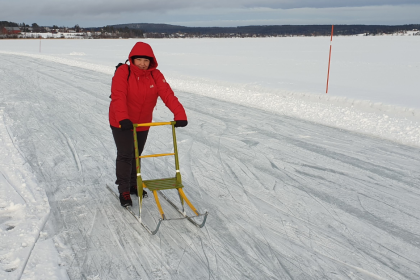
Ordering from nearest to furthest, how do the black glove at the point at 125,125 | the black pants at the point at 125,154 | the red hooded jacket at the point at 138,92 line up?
1. the black glove at the point at 125,125
2. the red hooded jacket at the point at 138,92
3. the black pants at the point at 125,154

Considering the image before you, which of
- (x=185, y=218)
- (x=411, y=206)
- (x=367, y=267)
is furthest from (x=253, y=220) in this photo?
(x=411, y=206)

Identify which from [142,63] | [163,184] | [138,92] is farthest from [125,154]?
[142,63]

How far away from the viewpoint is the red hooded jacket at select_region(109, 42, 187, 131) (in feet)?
12.5

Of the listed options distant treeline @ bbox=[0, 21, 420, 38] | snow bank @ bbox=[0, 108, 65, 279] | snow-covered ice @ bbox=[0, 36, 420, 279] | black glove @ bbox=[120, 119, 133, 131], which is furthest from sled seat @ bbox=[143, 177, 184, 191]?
distant treeline @ bbox=[0, 21, 420, 38]

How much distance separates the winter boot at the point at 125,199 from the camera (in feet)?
14.1

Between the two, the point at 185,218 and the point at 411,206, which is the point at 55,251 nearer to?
the point at 185,218

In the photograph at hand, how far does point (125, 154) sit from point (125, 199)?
467mm

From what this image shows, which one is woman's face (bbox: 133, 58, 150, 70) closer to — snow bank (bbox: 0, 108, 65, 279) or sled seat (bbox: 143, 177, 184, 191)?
sled seat (bbox: 143, 177, 184, 191)

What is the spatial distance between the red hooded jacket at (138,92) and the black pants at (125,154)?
118mm

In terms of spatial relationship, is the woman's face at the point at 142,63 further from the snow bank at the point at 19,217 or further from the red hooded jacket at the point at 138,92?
the snow bank at the point at 19,217

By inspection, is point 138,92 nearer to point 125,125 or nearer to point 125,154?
point 125,125

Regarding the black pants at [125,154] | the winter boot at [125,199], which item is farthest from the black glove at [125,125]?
the winter boot at [125,199]

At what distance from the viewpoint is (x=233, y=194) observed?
4672mm

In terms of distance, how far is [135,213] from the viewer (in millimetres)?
4195
